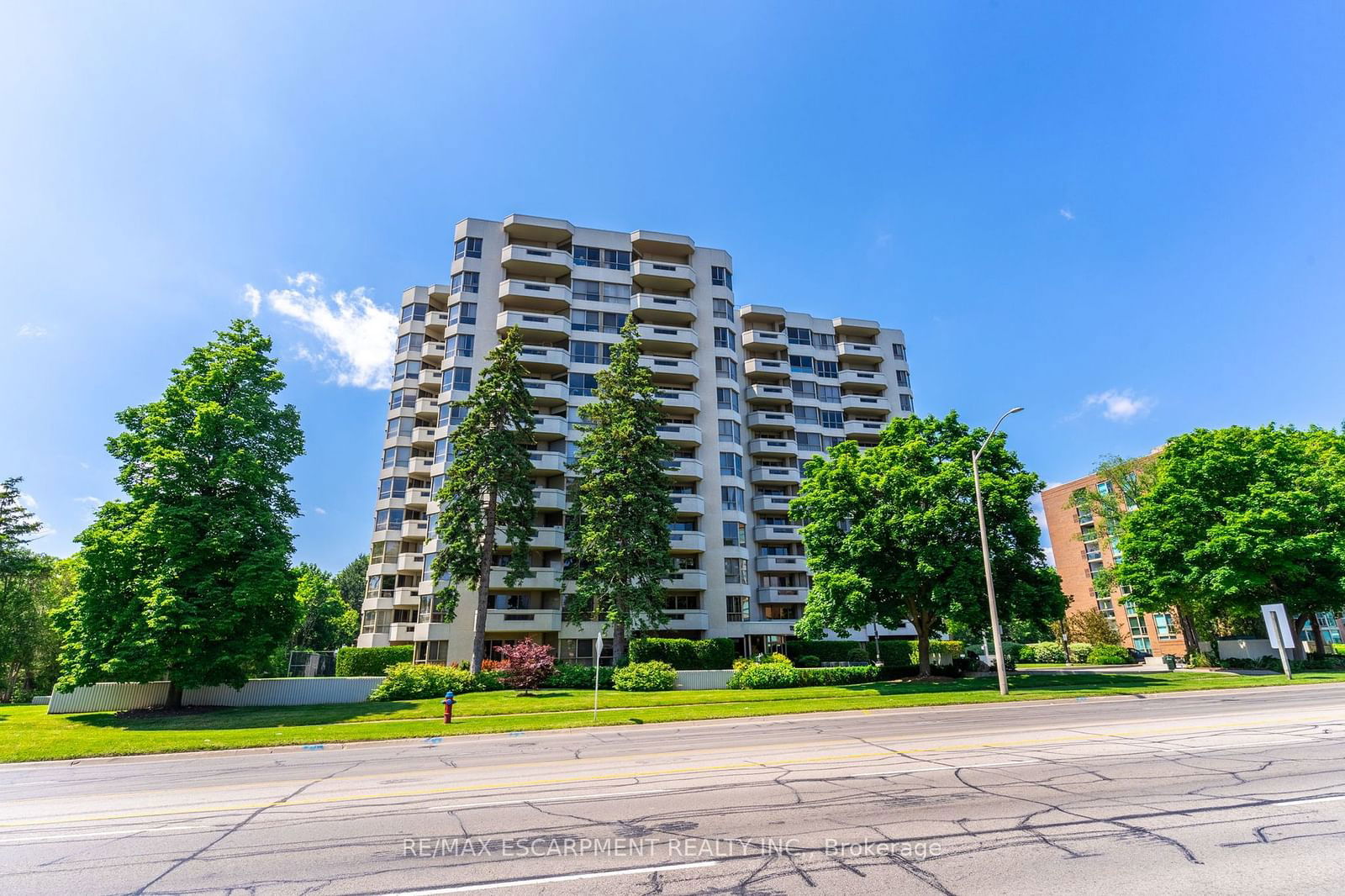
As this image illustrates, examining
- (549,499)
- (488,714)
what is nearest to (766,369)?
(549,499)

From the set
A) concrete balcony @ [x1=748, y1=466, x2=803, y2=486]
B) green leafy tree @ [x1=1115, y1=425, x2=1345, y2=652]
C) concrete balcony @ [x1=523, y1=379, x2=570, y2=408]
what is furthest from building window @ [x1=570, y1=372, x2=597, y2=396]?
green leafy tree @ [x1=1115, y1=425, x2=1345, y2=652]

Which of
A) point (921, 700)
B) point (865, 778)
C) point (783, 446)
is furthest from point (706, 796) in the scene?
point (783, 446)

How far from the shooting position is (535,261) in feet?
155

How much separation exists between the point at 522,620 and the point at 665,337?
24410 millimetres

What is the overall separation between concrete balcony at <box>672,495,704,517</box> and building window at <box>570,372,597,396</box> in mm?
10568

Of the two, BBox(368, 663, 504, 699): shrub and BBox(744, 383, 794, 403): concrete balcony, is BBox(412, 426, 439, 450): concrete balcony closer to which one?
BBox(368, 663, 504, 699): shrub

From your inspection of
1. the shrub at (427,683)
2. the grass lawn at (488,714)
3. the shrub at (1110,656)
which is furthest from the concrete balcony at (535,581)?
the shrub at (1110,656)

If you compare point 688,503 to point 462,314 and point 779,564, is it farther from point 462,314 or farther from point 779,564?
point 462,314

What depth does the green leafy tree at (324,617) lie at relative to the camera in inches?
2867

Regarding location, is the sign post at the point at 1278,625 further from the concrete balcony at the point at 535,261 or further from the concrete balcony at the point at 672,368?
the concrete balcony at the point at 535,261

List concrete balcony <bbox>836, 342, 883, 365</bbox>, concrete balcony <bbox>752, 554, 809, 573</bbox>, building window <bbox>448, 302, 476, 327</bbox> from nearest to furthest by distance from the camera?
building window <bbox>448, 302, 476, 327</bbox>
concrete balcony <bbox>752, 554, 809, 573</bbox>
concrete balcony <bbox>836, 342, 883, 365</bbox>

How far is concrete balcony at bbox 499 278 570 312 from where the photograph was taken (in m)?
46.0

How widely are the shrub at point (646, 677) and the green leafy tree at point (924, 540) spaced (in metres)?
7.48

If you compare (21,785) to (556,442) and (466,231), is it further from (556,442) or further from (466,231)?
(466,231)
